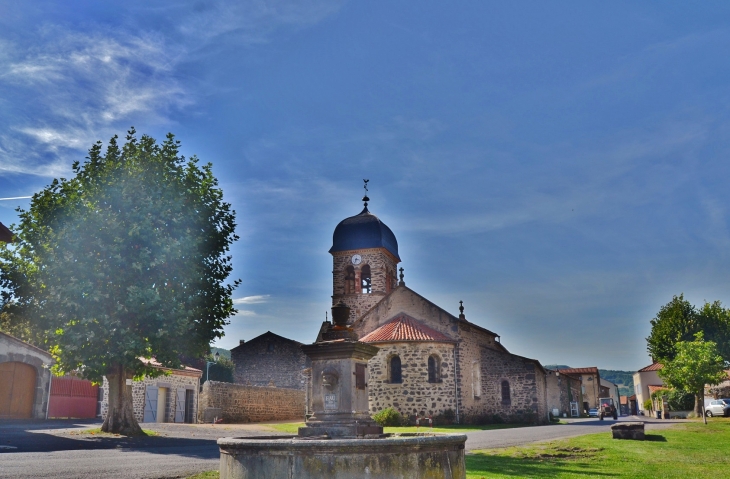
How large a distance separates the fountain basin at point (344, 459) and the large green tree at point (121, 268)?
10962 mm

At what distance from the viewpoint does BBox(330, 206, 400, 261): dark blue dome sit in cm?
3819

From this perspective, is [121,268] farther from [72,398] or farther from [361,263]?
[361,263]

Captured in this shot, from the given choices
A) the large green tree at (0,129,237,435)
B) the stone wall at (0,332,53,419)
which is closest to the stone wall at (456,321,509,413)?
the large green tree at (0,129,237,435)

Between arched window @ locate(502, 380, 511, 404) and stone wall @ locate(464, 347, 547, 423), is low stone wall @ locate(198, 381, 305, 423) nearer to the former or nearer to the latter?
stone wall @ locate(464, 347, 547, 423)

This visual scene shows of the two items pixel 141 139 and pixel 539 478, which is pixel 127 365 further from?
pixel 539 478

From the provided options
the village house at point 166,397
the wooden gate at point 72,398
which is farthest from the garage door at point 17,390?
the village house at point 166,397

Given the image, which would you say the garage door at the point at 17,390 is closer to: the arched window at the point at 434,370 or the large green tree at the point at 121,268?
the large green tree at the point at 121,268

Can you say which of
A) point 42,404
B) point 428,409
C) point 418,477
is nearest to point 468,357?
point 428,409

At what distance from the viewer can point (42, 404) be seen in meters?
26.6

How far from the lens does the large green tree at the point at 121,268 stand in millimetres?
17141

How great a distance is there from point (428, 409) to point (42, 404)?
17.8m

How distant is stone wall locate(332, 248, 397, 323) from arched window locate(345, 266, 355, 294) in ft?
0.65

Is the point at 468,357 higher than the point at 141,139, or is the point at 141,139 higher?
the point at 141,139

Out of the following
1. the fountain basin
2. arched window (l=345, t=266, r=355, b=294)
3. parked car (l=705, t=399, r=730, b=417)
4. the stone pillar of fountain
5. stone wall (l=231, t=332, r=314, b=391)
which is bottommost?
parked car (l=705, t=399, r=730, b=417)
